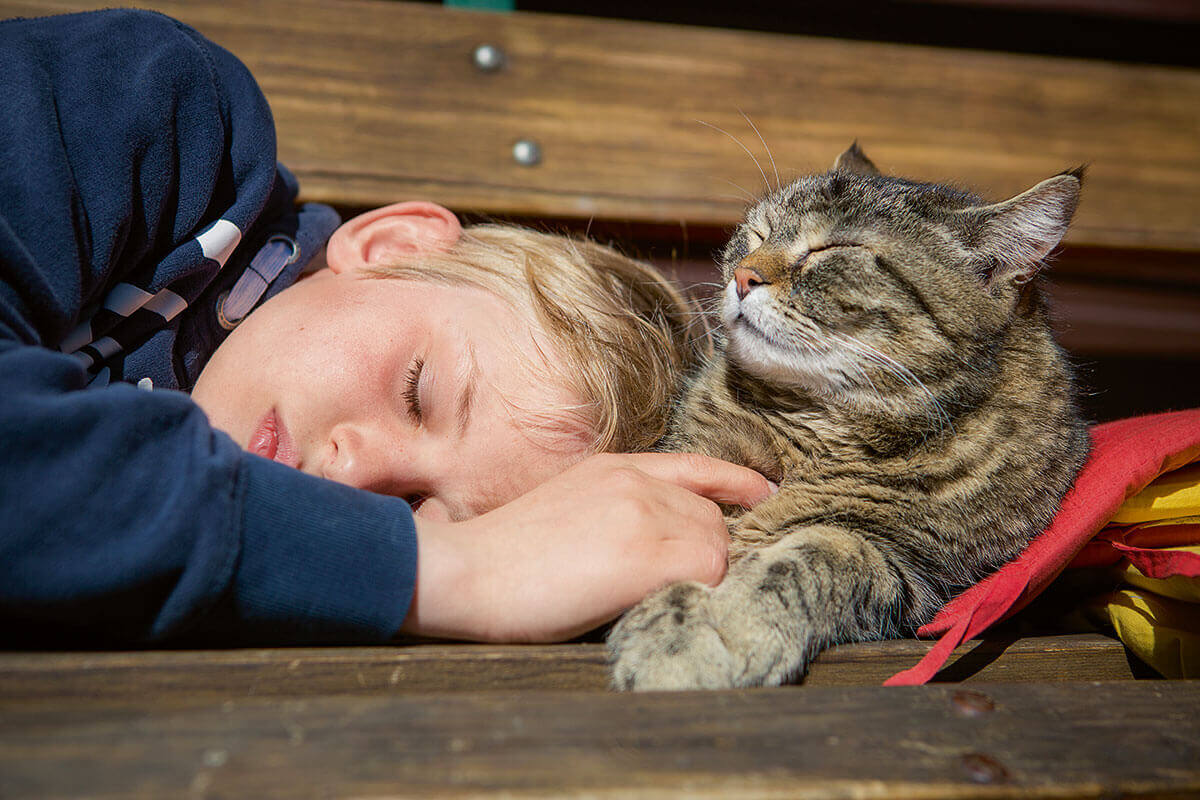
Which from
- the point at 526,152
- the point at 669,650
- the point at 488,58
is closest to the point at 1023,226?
the point at 669,650

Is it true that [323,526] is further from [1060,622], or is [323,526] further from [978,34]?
[978,34]

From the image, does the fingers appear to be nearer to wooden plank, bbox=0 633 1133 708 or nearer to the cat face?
the cat face

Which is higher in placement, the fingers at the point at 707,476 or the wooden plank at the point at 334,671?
the fingers at the point at 707,476

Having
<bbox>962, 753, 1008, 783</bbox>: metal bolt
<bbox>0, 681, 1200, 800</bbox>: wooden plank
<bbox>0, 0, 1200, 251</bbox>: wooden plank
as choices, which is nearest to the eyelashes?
<bbox>0, 681, 1200, 800</bbox>: wooden plank

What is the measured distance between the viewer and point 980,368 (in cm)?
109

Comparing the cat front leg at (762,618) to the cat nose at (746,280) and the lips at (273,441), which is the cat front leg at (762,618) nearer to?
the cat nose at (746,280)

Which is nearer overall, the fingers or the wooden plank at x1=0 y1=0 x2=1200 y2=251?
the fingers

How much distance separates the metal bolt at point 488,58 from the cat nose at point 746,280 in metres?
0.82

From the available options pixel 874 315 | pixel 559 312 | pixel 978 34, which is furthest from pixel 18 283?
pixel 978 34

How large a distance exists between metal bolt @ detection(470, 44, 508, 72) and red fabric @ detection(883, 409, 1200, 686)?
4.34 ft

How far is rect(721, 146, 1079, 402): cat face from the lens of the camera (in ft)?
3.51

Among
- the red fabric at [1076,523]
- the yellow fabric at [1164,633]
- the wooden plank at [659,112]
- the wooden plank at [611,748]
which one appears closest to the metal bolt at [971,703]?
the wooden plank at [611,748]

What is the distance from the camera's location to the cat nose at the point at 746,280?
1.13 metres

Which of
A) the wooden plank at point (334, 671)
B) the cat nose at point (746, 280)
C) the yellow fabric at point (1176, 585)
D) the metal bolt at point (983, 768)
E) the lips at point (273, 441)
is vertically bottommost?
the lips at point (273, 441)
